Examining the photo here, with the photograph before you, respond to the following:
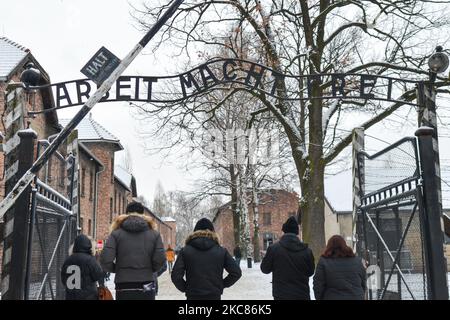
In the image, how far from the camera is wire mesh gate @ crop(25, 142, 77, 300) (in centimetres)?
606

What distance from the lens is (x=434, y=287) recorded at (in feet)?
17.8

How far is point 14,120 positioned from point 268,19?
9887 millimetres

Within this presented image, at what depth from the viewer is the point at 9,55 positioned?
70.1 ft

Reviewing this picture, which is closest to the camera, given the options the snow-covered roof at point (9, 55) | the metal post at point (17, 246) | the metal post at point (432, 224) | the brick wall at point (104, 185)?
the metal post at point (432, 224)

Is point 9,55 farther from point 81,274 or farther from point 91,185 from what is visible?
point 81,274

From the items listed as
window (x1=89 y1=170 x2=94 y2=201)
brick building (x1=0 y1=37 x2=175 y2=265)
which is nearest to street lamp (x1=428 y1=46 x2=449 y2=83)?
brick building (x1=0 y1=37 x2=175 y2=265)

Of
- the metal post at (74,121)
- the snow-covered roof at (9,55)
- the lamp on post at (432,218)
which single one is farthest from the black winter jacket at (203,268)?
the snow-covered roof at (9,55)

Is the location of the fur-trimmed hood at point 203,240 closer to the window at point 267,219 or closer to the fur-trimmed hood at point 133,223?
the fur-trimmed hood at point 133,223

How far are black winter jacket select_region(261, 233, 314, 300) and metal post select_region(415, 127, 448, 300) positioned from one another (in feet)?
4.54

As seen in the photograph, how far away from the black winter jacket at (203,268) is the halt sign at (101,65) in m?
2.34

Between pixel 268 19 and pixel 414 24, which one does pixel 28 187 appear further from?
pixel 414 24

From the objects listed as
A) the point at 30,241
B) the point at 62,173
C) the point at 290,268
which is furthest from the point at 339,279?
the point at 62,173

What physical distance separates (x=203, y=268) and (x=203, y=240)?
320mm

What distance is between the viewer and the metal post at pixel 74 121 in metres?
5.64
